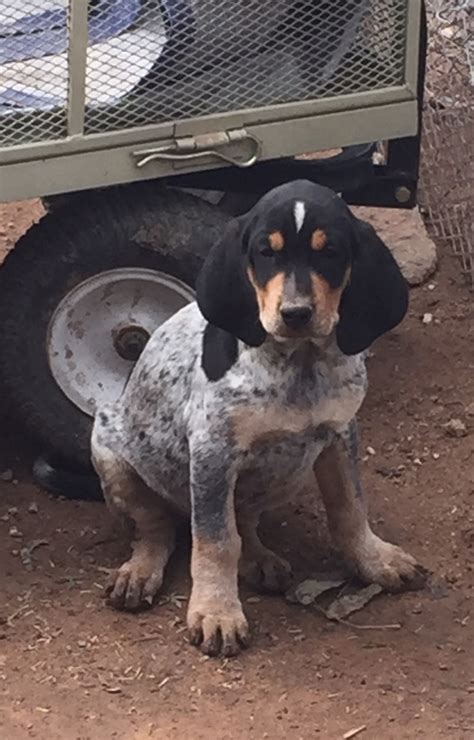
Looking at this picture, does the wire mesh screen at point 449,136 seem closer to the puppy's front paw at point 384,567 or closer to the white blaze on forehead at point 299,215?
the puppy's front paw at point 384,567

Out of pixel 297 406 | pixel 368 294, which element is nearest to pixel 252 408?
pixel 297 406

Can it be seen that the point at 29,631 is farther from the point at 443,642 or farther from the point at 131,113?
the point at 131,113

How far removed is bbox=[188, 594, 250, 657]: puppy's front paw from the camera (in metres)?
4.39

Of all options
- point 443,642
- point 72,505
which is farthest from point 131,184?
point 443,642

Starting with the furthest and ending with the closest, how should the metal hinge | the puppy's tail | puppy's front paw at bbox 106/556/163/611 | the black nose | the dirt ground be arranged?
the puppy's tail < the metal hinge < puppy's front paw at bbox 106/556/163/611 < the dirt ground < the black nose

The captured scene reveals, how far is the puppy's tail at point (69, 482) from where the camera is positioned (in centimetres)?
538

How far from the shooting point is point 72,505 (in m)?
5.36

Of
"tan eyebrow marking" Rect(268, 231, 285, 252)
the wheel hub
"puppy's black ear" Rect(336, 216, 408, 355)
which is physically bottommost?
the wheel hub

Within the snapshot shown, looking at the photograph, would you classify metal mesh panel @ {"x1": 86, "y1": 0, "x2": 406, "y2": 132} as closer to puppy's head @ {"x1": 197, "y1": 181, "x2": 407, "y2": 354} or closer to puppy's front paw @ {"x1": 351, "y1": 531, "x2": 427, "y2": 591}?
puppy's head @ {"x1": 197, "y1": 181, "x2": 407, "y2": 354}

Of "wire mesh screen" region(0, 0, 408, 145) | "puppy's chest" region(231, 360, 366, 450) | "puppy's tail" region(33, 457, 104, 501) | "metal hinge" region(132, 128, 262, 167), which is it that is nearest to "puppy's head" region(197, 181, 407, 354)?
"puppy's chest" region(231, 360, 366, 450)

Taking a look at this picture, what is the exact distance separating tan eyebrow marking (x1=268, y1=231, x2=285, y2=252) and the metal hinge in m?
0.95

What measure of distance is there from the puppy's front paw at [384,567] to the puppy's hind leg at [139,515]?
0.62 meters

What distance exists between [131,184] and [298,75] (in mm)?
715

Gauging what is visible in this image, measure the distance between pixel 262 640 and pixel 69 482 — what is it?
119cm
